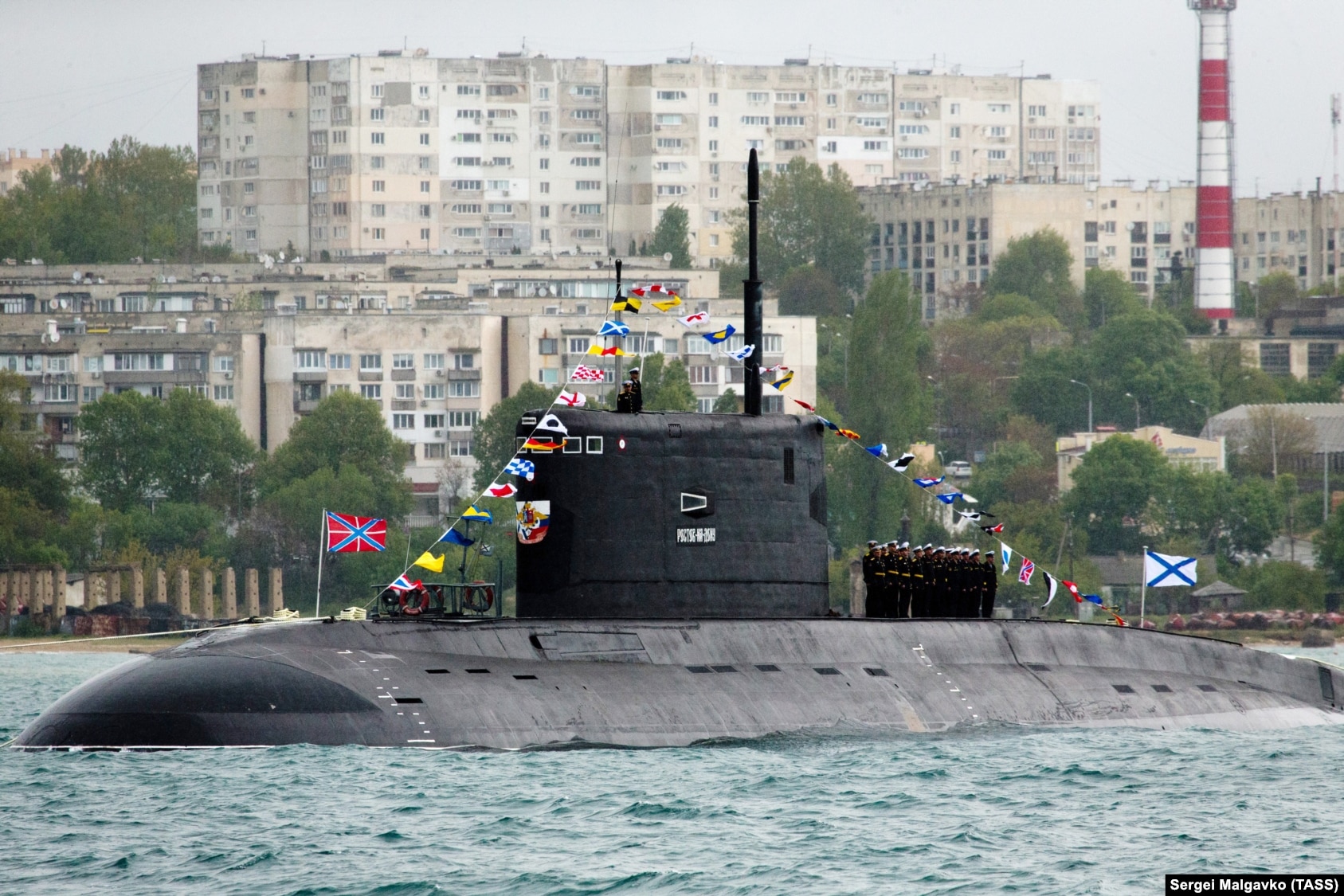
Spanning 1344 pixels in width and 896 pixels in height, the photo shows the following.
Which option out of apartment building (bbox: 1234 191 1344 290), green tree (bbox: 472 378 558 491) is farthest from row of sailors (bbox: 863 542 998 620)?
apartment building (bbox: 1234 191 1344 290)

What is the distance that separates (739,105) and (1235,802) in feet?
397

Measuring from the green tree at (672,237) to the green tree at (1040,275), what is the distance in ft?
59.4

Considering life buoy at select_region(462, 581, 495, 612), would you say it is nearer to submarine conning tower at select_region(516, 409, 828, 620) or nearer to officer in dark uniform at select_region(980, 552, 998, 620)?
submarine conning tower at select_region(516, 409, 828, 620)

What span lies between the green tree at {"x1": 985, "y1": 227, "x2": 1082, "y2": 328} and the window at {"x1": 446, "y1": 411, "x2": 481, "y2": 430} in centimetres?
4867

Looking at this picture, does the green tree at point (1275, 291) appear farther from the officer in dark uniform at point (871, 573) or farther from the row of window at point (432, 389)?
the officer in dark uniform at point (871, 573)

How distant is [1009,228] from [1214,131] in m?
20.0

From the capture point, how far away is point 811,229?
132 m

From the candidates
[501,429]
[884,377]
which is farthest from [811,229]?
[501,429]

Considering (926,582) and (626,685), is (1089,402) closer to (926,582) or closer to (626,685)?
(926,582)

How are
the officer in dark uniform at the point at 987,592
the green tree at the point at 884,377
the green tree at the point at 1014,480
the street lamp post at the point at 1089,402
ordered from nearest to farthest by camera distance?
1. the officer in dark uniform at the point at 987,592
2. the green tree at the point at 884,377
3. the green tree at the point at 1014,480
4. the street lamp post at the point at 1089,402

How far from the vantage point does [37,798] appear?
63.0ft

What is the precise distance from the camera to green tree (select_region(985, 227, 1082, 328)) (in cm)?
12531

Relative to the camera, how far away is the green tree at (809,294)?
12412 cm

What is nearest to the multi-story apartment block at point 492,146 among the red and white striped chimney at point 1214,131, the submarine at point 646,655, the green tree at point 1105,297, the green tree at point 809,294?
the green tree at point 809,294
